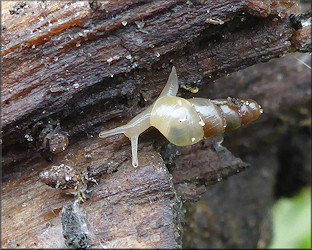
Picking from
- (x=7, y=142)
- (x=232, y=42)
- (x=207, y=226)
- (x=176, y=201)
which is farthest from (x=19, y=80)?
(x=207, y=226)

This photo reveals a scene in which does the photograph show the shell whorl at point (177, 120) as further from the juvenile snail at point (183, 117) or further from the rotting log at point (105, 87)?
the rotting log at point (105, 87)

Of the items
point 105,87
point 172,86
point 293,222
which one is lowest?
point 293,222

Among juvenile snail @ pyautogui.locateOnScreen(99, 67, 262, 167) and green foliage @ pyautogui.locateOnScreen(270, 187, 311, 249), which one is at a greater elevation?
juvenile snail @ pyautogui.locateOnScreen(99, 67, 262, 167)

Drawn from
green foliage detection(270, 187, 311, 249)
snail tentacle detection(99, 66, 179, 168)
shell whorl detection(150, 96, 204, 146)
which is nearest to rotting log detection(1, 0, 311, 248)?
snail tentacle detection(99, 66, 179, 168)

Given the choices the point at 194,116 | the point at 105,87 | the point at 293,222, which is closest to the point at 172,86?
the point at 194,116

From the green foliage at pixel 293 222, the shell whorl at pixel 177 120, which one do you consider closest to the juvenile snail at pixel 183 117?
the shell whorl at pixel 177 120

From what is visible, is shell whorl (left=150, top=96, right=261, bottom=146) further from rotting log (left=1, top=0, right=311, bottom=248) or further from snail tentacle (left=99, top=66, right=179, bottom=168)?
rotting log (left=1, top=0, right=311, bottom=248)

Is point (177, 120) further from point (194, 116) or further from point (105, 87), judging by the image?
point (105, 87)
